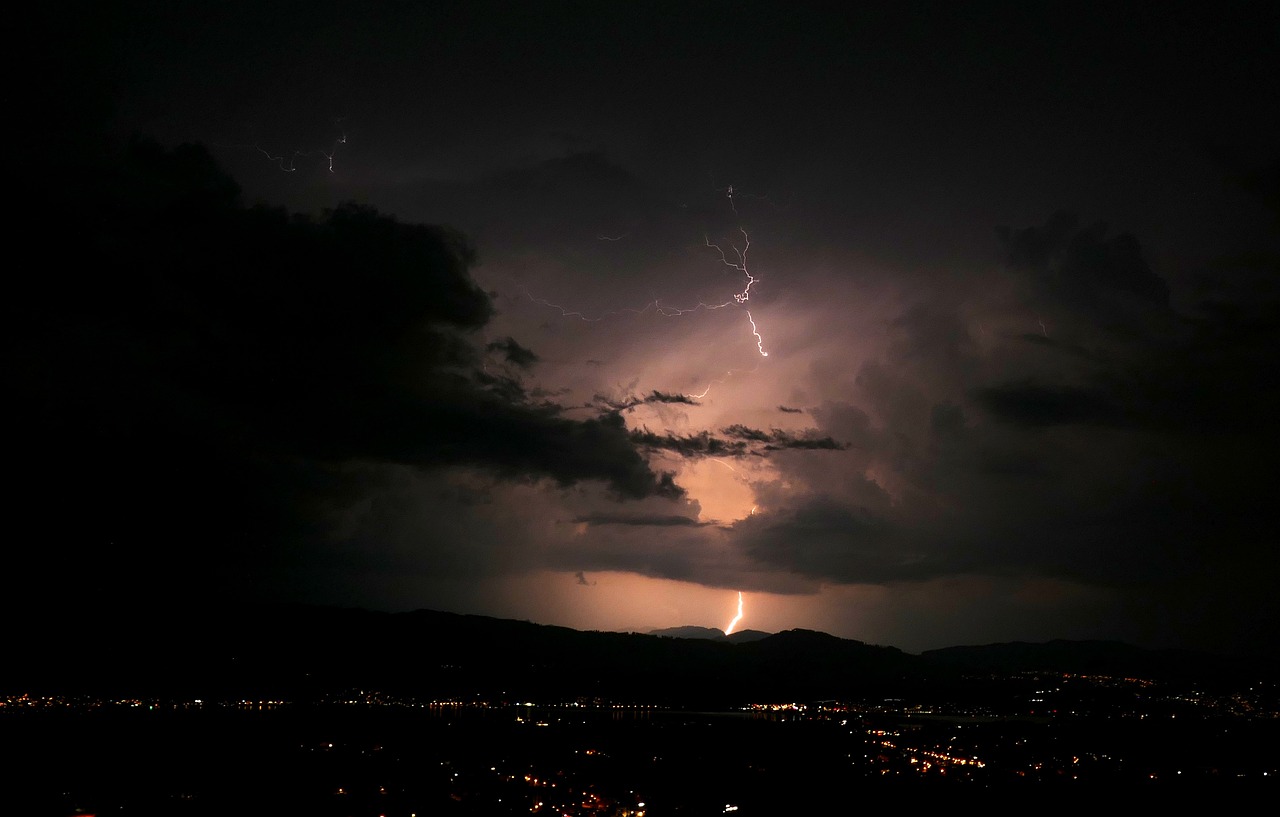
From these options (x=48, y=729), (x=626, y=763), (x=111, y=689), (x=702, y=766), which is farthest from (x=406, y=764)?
(x=111, y=689)

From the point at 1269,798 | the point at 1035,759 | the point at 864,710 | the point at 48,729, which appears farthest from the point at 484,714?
the point at 1269,798

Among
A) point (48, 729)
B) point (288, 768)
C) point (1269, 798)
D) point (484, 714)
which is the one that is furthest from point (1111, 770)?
point (48, 729)

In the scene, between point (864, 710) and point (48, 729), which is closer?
point (48, 729)

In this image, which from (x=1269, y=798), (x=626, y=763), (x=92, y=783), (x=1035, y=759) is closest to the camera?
(x=92, y=783)

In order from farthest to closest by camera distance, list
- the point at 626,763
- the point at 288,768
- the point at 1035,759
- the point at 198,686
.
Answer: the point at 198,686 → the point at 1035,759 → the point at 626,763 → the point at 288,768

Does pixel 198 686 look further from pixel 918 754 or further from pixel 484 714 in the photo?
pixel 918 754

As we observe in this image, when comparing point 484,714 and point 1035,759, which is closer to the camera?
point 1035,759

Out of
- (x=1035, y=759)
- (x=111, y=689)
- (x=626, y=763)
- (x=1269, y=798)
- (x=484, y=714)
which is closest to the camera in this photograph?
(x=1269, y=798)

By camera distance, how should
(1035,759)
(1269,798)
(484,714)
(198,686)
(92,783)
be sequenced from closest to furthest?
(92,783), (1269,798), (1035,759), (484,714), (198,686)

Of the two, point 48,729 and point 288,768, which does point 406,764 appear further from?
point 48,729
